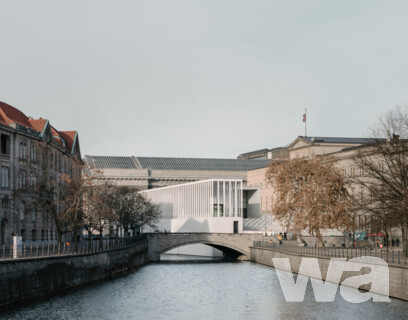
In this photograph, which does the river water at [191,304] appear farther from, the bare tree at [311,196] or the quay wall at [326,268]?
the bare tree at [311,196]

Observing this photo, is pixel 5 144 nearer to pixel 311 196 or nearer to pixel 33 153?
pixel 33 153

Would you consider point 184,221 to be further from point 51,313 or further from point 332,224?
point 51,313

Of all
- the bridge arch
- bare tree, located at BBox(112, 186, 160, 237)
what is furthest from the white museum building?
the bridge arch

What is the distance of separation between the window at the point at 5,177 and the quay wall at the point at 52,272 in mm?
13164

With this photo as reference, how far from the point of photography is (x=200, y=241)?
117m

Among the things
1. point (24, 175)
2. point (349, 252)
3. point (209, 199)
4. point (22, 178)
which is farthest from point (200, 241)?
point (349, 252)

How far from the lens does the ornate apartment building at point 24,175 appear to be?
7806 cm

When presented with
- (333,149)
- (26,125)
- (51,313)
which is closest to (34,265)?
(51,313)

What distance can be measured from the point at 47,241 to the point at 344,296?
45.4 meters

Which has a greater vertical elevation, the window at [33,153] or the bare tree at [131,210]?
the window at [33,153]

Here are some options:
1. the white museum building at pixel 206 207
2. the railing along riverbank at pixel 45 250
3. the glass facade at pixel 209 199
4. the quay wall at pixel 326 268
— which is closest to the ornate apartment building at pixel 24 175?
the railing along riverbank at pixel 45 250

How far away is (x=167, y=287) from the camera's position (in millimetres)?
67438

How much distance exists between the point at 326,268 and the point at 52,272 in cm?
2539

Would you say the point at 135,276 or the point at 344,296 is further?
the point at 135,276
